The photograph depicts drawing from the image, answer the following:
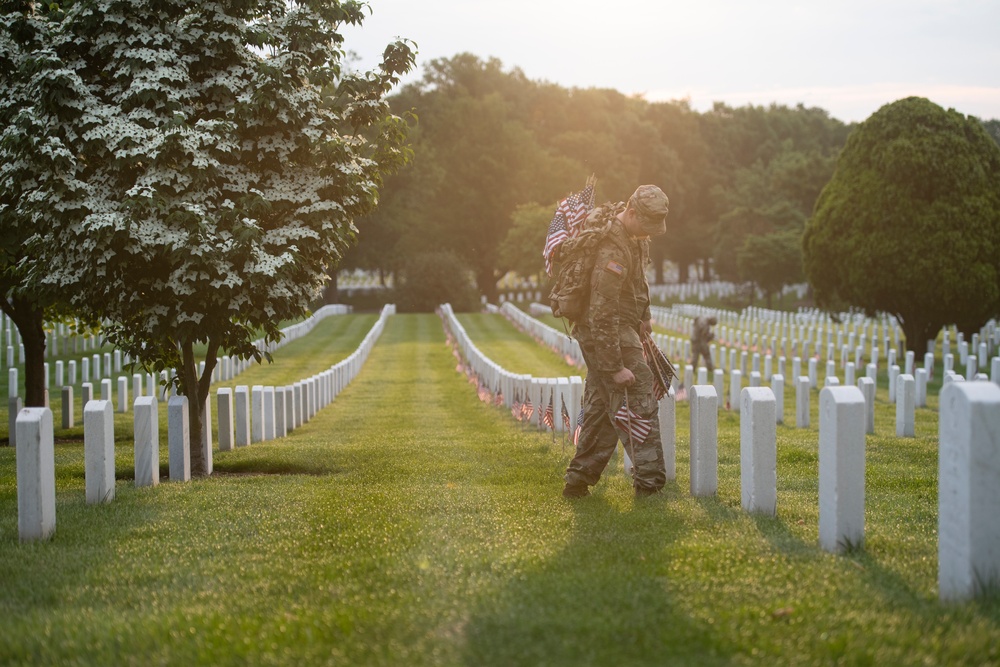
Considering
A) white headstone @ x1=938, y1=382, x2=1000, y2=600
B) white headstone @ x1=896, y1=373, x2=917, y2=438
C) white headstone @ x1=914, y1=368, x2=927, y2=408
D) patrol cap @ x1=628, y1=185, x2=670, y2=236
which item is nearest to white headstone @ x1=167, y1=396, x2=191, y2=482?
patrol cap @ x1=628, y1=185, x2=670, y2=236

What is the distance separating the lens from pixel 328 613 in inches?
182

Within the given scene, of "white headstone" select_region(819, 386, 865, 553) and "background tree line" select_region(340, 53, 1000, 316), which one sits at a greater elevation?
"background tree line" select_region(340, 53, 1000, 316)

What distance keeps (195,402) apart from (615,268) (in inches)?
205

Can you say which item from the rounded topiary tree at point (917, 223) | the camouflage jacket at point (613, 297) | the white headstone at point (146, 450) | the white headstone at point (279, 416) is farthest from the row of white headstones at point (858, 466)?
the rounded topiary tree at point (917, 223)

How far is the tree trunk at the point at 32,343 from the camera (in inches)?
533

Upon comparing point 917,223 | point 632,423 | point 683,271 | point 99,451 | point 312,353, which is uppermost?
point 683,271

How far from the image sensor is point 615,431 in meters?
7.78

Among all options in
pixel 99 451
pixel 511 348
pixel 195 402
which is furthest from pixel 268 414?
pixel 511 348

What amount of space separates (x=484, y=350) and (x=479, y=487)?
25.4 m

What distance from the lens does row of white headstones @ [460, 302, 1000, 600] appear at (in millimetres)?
4508

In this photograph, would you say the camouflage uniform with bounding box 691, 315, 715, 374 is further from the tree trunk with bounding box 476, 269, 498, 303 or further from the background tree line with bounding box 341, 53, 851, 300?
the tree trunk with bounding box 476, 269, 498, 303

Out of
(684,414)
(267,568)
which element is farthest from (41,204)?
(684,414)

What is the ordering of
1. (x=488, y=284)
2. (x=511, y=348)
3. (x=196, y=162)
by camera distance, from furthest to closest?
(x=488, y=284), (x=511, y=348), (x=196, y=162)

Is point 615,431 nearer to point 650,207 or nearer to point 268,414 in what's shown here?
point 650,207
